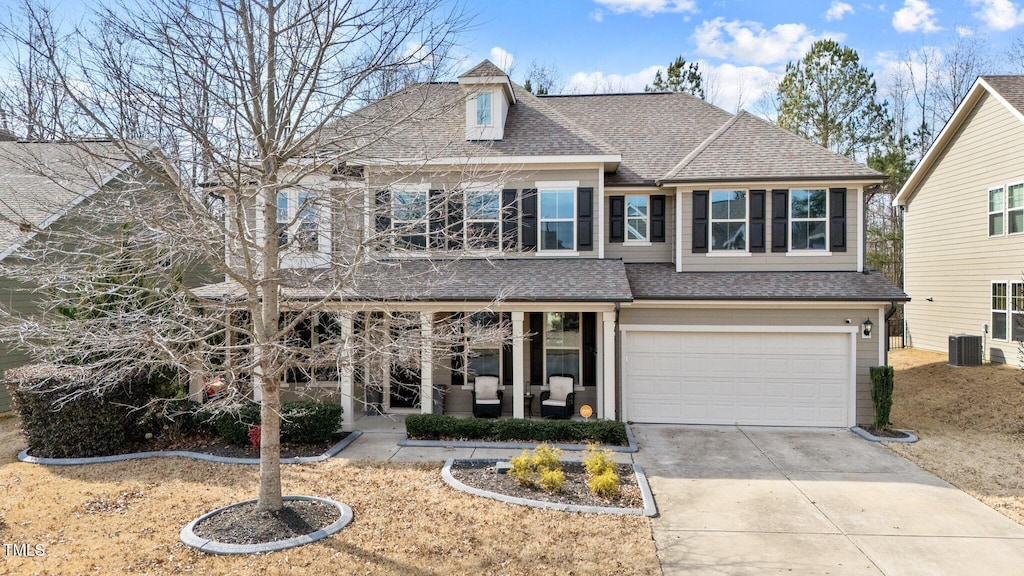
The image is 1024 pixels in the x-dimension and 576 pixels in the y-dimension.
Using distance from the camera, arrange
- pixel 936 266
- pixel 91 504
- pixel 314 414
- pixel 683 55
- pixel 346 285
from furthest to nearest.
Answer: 1. pixel 683 55
2. pixel 936 266
3. pixel 314 414
4. pixel 91 504
5. pixel 346 285

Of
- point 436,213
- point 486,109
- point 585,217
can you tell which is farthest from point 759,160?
point 436,213

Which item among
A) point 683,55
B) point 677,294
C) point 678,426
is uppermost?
point 683,55

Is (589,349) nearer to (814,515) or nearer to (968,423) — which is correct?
(814,515)

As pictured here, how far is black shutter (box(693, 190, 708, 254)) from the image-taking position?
12242mm

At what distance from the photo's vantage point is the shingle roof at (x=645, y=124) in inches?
520

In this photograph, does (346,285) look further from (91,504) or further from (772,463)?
(772,463)

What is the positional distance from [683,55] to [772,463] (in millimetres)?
22652

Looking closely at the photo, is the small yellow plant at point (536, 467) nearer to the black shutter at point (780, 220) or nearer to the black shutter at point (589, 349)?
the black shutter at point (589, 349)

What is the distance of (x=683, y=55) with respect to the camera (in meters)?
26.6

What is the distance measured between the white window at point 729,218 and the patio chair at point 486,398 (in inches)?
223

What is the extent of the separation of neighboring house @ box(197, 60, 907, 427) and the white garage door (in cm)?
3

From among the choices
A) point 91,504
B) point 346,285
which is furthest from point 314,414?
point 346,285

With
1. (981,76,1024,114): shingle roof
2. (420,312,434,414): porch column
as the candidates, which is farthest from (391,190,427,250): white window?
(981,76,1024,114): shingle roof

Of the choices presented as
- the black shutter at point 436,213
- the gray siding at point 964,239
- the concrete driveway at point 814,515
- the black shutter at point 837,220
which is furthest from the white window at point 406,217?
the gray siding at point 964,239
